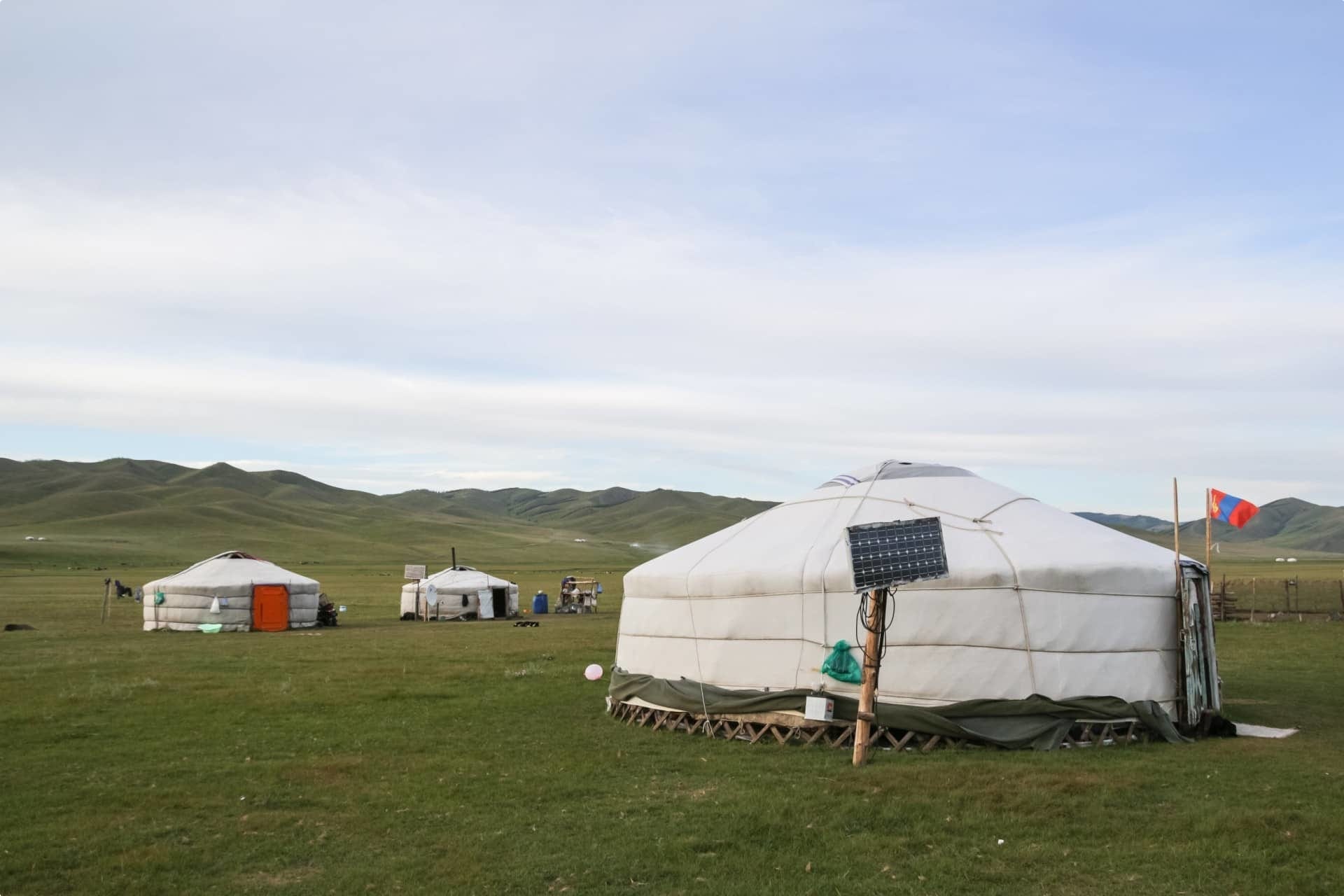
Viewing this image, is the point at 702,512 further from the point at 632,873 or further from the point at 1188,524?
the point at 632,873

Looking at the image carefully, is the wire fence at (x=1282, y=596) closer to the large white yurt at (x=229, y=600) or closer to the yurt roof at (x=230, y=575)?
the large white yurt at (x=229, y=600)

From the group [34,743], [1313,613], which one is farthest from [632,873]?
[1313,613]

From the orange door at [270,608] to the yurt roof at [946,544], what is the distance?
16565 millimetres

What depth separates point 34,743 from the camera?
32.6ft

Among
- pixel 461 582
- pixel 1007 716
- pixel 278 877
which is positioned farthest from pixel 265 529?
pixel 278 877

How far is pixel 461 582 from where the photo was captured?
3064 centimetres

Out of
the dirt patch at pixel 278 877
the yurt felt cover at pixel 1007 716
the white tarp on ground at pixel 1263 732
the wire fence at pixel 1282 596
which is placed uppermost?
the yurt felt cover at pixel 1007 716

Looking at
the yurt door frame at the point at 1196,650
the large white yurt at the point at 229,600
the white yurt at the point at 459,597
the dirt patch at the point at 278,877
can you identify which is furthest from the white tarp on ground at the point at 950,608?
the white yurt at the point at 459,597

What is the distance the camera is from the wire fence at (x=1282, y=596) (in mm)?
27156

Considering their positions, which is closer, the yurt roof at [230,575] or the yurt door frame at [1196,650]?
the yurt door frame at [1196,650]

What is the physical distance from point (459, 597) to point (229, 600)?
712 cm

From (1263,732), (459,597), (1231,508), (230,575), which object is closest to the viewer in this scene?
(1263,732)

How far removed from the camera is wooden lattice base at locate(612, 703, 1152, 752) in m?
8.93

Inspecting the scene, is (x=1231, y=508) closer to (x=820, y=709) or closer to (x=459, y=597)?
(x=820, y=709)
